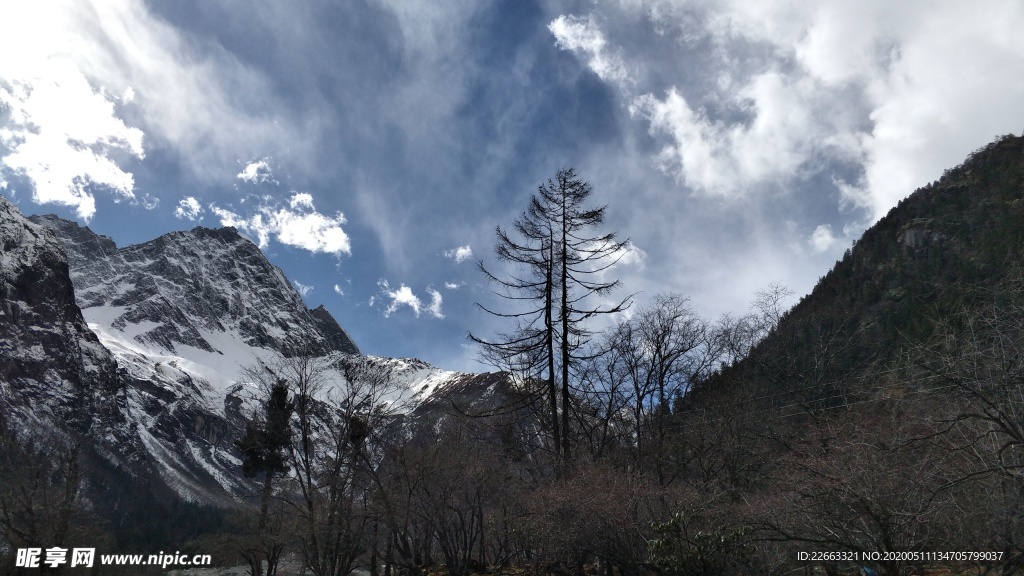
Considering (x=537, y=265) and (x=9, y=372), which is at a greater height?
(x=9, y=372)

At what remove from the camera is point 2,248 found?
177 m

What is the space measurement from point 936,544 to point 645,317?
44.3 feet

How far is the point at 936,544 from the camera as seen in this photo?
8.29 metres

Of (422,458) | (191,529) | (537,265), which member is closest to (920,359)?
(537,265)

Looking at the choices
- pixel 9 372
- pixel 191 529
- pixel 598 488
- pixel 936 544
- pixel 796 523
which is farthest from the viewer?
pixel 9 372

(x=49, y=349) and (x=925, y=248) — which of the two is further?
(x=49, y=349)

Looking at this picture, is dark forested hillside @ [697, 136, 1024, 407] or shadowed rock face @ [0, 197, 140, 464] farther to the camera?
shadowed rock face @ [0, 197, 140, 464]

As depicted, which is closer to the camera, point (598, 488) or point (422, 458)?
point (598, 488)

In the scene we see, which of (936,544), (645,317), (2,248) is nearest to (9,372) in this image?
(2,248)

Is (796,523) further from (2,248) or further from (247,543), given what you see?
(2,248)

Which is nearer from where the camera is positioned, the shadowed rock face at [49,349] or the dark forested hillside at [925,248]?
the dark forested hillside at [925,248]

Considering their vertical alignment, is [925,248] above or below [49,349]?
below

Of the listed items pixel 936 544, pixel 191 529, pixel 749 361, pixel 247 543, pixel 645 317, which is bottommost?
pixel 191 529

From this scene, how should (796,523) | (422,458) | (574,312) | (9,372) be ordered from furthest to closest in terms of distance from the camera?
(9,372)
(422,458)
(574,312)
(796,523)
